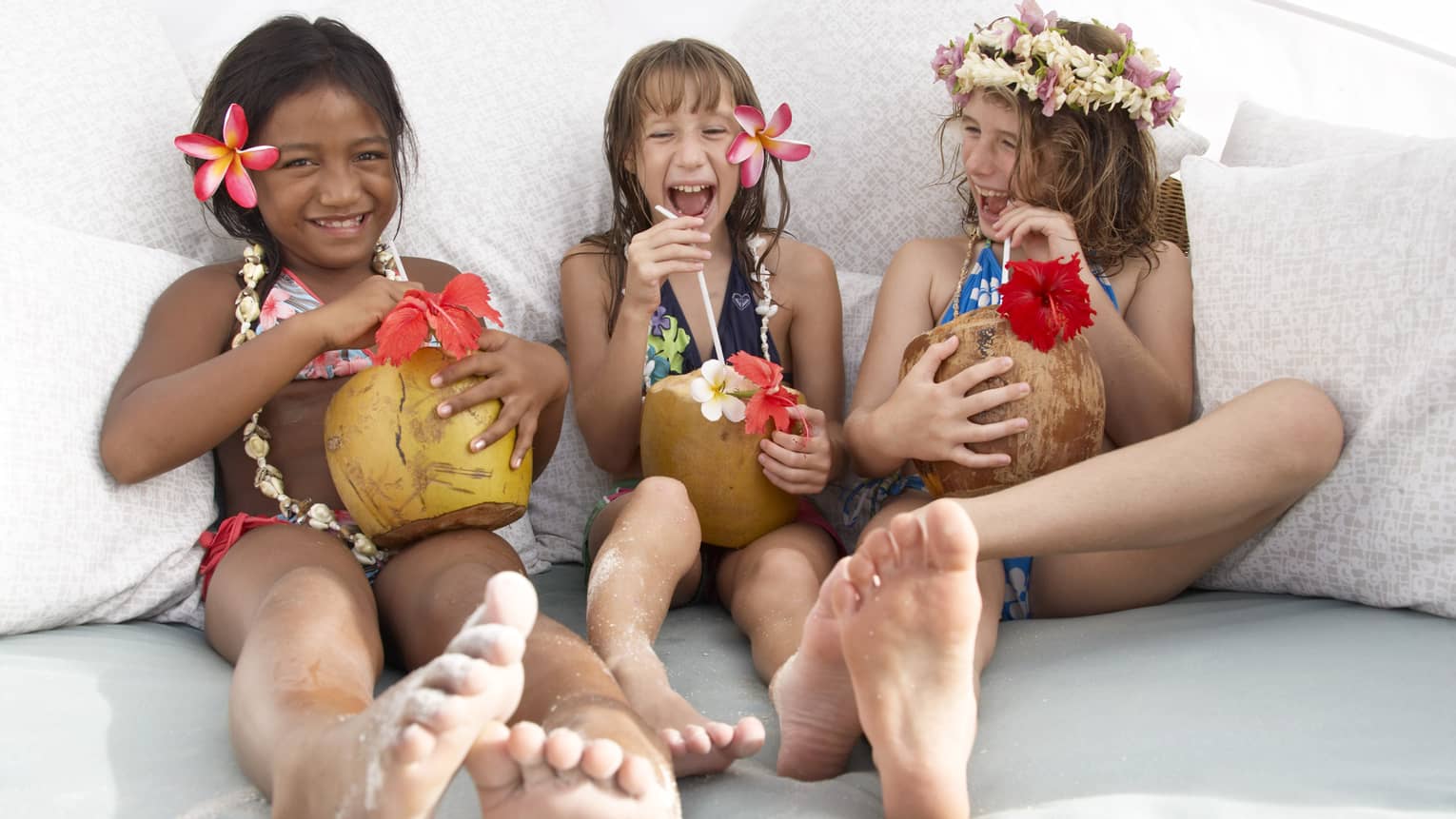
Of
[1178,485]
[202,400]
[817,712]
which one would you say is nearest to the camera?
[817,712]

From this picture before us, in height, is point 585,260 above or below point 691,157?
below

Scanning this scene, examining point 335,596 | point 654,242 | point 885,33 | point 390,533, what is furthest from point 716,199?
point 335,596

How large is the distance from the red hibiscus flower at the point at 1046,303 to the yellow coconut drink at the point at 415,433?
57cm

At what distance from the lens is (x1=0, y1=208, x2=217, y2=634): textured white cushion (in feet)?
4.28

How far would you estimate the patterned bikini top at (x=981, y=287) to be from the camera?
Answer: 163cm

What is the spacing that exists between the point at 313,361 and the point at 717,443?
1.70 feet

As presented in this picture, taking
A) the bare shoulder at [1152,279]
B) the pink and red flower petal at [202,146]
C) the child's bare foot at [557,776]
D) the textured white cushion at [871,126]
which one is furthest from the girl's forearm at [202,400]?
the bare shoulder at [1152,279]

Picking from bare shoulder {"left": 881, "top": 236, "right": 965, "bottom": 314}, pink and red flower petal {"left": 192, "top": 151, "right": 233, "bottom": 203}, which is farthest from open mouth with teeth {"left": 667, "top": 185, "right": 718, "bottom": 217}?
pink and red flower petal {"left": 192, "top": 151, "right": 233, "bottom": 203}

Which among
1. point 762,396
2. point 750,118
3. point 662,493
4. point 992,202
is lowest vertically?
point 662,493

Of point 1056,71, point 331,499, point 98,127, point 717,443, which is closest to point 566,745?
point 717,443

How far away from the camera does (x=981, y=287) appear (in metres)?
1.65

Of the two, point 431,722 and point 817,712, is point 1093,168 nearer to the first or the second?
point 817,712

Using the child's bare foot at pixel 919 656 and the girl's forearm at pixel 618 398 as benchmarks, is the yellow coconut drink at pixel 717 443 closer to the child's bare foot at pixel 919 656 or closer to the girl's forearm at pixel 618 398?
the girl's forearm at pixel 618 398

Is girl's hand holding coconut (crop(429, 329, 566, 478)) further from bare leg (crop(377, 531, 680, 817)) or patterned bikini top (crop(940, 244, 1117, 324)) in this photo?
patterned bikini top (crop(940, 244, 1117, 324))
